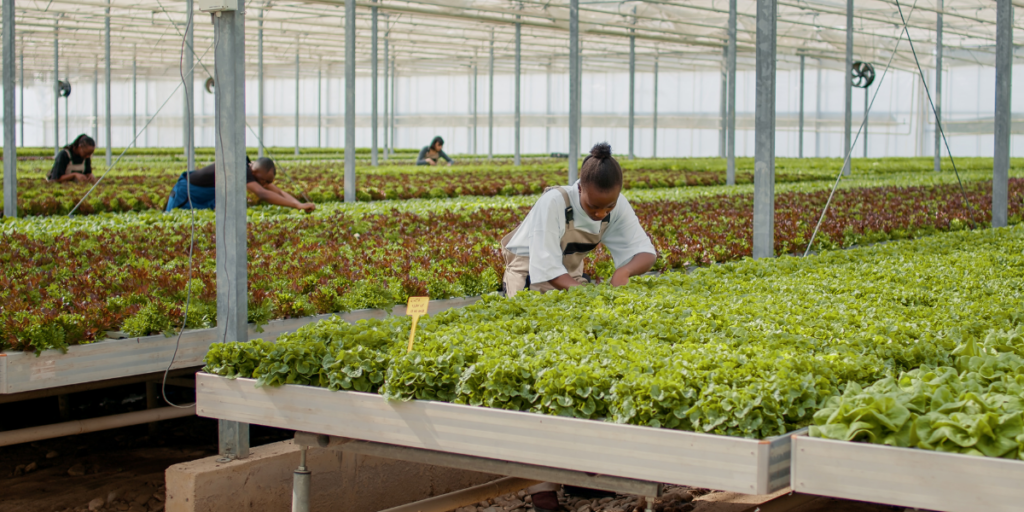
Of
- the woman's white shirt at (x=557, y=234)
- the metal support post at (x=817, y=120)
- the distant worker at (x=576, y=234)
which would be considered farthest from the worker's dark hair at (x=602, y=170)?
the metal support post at (x=817, y=120)

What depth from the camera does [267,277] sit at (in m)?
5.94

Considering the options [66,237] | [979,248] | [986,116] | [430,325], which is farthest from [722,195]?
[986,116]

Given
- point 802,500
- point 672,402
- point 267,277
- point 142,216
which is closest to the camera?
point 672,402

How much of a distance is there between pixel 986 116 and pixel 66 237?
141 ft

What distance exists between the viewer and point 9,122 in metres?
10.6

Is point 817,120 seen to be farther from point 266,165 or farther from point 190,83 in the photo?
point 190,83

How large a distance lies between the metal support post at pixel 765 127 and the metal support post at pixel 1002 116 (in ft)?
19.4

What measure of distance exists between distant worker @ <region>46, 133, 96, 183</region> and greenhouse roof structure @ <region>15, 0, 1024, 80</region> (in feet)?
14.9

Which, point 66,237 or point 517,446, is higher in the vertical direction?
point 66,237

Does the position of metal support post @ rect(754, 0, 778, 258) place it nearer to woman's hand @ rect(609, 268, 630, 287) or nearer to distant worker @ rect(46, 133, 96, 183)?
woman's hand @ rect(609, 268, 630, 287)

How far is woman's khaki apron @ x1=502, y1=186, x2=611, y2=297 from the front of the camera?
5.31 meters

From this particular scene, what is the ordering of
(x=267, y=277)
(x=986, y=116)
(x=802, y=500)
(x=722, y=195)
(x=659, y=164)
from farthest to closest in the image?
(x=986, y=116), (x=659, y=164), (x=722, y=195), (x=267, y=277), (x=802, y=500)

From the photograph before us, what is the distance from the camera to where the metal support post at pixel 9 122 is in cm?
1038

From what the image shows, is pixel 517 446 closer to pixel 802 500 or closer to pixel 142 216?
pixel 802 500
